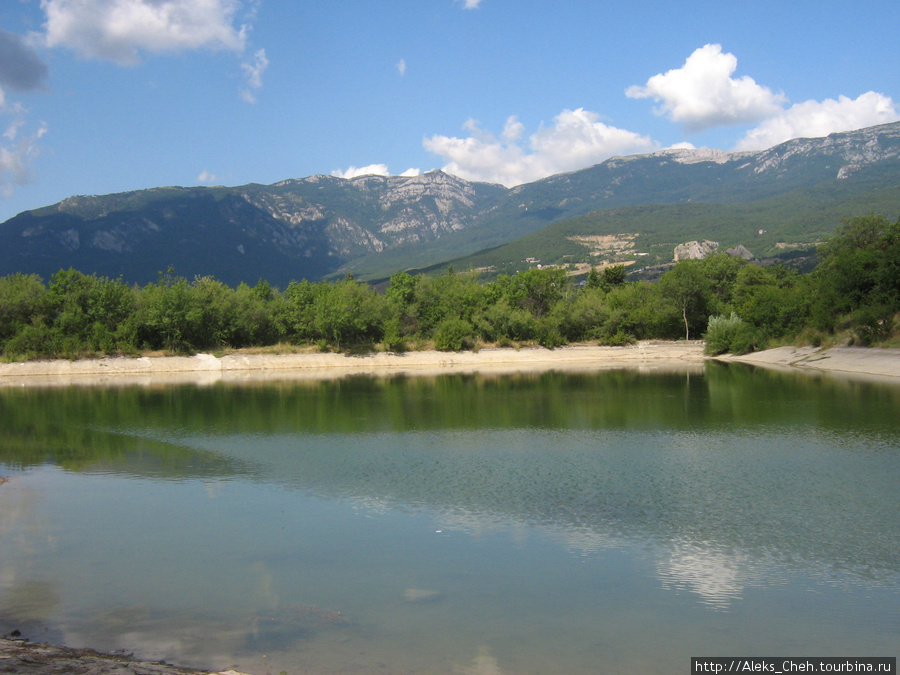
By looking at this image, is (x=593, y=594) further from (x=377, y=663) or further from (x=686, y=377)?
(x=686, y=377)

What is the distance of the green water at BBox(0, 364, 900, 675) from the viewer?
9.17 meters

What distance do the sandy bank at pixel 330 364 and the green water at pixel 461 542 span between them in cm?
2960

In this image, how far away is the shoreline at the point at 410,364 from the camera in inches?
2071

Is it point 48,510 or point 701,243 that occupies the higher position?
point 701,243

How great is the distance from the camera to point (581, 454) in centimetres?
2189

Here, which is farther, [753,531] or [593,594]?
[753,531]

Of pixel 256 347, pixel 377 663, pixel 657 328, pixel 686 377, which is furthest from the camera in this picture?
pixel 657 328

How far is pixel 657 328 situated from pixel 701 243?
86123 mm

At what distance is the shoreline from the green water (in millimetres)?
25588

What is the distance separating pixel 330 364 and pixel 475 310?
15.7m

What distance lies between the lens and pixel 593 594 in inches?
420

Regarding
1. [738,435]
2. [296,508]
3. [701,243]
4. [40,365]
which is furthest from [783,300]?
[701,243]

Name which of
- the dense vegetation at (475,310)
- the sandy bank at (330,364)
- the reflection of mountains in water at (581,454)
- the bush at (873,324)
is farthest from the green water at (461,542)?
the sandy bank at (330,364)

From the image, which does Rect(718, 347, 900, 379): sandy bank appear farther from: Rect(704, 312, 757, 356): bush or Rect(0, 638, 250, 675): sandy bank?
Rect(0, 638, 250, 675): sandy bank
